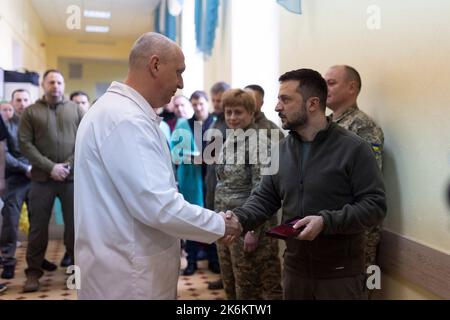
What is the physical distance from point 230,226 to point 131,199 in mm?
450

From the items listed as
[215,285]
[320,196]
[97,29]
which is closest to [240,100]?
[320,196]

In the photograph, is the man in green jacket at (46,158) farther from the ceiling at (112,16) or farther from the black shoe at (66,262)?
the ceiling at (112,16)

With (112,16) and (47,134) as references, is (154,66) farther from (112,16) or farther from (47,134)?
(112,16)

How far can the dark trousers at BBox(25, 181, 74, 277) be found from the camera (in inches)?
145

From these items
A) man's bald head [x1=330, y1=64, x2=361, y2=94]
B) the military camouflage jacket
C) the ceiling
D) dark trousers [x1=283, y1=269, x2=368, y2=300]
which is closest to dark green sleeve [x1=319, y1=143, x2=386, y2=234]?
dark trousers [x1=283, y1=269, x2=368, y2=300]

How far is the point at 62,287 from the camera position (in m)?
3.80

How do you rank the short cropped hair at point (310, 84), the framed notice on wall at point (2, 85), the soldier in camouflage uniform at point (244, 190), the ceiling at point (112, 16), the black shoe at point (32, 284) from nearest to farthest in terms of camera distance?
the short cropped hair at point (310, 84) < the soldier in camouflage uniform at point (244, 190) < the black shoe at point (32, 284) < the framed notice on wall at point (2, 85) < the ceiling at point (112, 16)

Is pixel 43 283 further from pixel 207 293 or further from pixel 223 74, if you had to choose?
pixel 223 74

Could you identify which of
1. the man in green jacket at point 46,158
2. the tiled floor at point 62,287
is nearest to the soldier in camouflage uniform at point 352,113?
the tiled floor at point 62,287

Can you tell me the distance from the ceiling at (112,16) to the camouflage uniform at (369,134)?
5990 mm

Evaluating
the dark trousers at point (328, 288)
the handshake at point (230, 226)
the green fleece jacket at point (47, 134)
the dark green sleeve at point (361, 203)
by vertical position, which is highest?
the green fleece jacket at point (47, 134)

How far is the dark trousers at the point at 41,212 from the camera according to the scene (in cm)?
367
